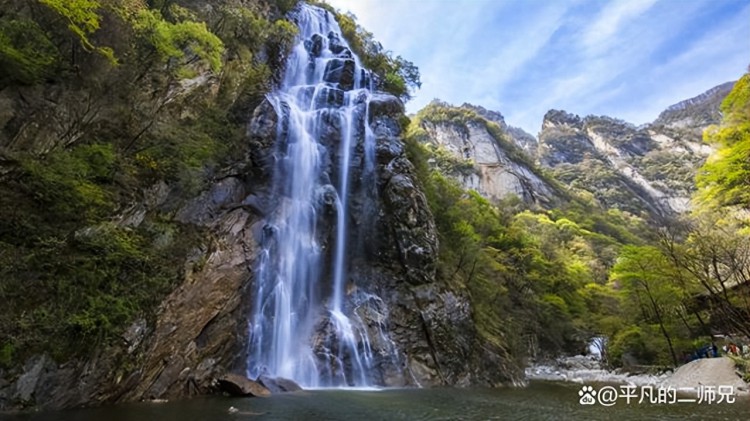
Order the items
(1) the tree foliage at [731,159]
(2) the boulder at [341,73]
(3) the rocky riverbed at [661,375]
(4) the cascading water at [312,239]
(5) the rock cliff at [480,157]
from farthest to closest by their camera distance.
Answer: (5) the rock cliff at [480,157], (2) the boulder at [341,73], (1) the tree foliage at [731,159], (4) the cascading water at [312,239], (3) the rocky riverbed at [661,375]

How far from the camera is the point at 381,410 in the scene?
10.2m

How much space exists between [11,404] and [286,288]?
32.0 ft

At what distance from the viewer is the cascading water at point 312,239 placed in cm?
1589

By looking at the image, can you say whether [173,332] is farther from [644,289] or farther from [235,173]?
[644,289]

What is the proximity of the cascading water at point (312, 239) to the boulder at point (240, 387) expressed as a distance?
6.01ft

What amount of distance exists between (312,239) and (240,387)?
827cm

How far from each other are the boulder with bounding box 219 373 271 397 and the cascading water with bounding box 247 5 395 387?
183 cm

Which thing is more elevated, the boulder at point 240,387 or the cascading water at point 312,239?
the cascading water at point 312,239

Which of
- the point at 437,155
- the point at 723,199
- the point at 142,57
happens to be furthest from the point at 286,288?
the point at 437,155

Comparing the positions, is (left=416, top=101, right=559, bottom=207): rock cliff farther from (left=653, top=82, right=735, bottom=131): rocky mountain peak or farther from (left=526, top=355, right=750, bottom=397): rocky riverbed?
(left=653, top=82, right=735, bottom=131): rocky mountain peak

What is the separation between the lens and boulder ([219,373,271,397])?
1197cm

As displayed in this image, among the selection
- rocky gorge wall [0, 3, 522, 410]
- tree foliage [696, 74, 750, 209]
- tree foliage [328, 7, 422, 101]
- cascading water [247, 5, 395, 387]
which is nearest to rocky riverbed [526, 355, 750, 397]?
rocky gorge wall [0, 3, 522, 410]

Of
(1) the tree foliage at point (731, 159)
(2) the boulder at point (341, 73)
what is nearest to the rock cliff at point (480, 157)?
(2) the boulder at point (341, 73)

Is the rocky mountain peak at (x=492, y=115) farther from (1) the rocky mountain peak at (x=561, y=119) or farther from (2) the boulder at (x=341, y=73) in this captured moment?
(2) the boulder at (x=341, y=73)
